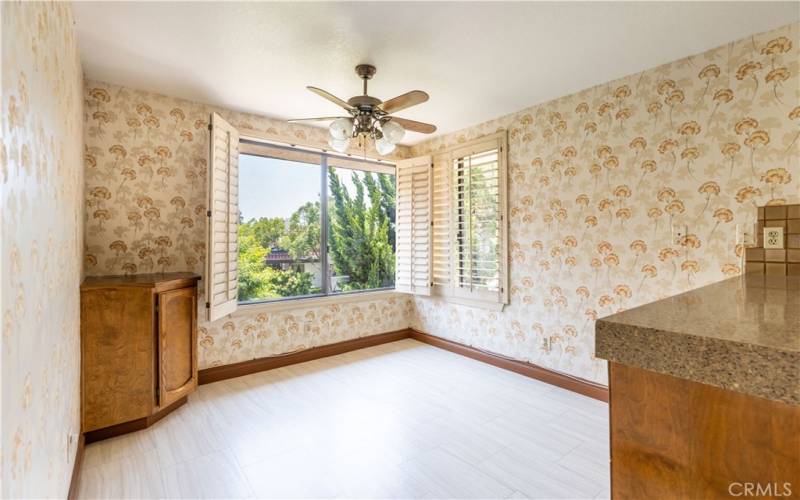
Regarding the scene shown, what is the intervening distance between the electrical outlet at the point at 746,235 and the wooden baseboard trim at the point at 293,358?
330cm

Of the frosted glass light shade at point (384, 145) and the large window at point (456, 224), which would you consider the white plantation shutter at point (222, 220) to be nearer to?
the frosted glass light shade at point (384, 145)

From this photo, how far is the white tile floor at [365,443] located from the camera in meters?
1.90

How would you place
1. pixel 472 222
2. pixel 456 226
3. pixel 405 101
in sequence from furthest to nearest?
pixel 456 226 → pixel 472 222 → pixel 405 101

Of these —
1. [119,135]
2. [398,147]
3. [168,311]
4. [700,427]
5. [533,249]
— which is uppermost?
[398,147]

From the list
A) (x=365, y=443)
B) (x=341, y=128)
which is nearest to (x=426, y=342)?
(x=365, y=443)

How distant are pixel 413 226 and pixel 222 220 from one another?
2.10 m

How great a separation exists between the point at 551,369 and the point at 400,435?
1548mm

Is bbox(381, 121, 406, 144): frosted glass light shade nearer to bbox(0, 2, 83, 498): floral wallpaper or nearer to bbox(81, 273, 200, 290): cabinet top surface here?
bbox(0, 2, 83, 498): floral wallpaper

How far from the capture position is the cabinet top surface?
232cm

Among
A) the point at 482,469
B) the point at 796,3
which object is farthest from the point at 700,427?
the point at 796,3

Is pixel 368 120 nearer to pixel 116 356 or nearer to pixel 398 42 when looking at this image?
pixel 398 42

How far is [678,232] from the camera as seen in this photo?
8.18 ft

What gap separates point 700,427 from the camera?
0.57m

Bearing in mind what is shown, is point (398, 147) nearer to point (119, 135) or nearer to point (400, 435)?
→ point (119, 135)
